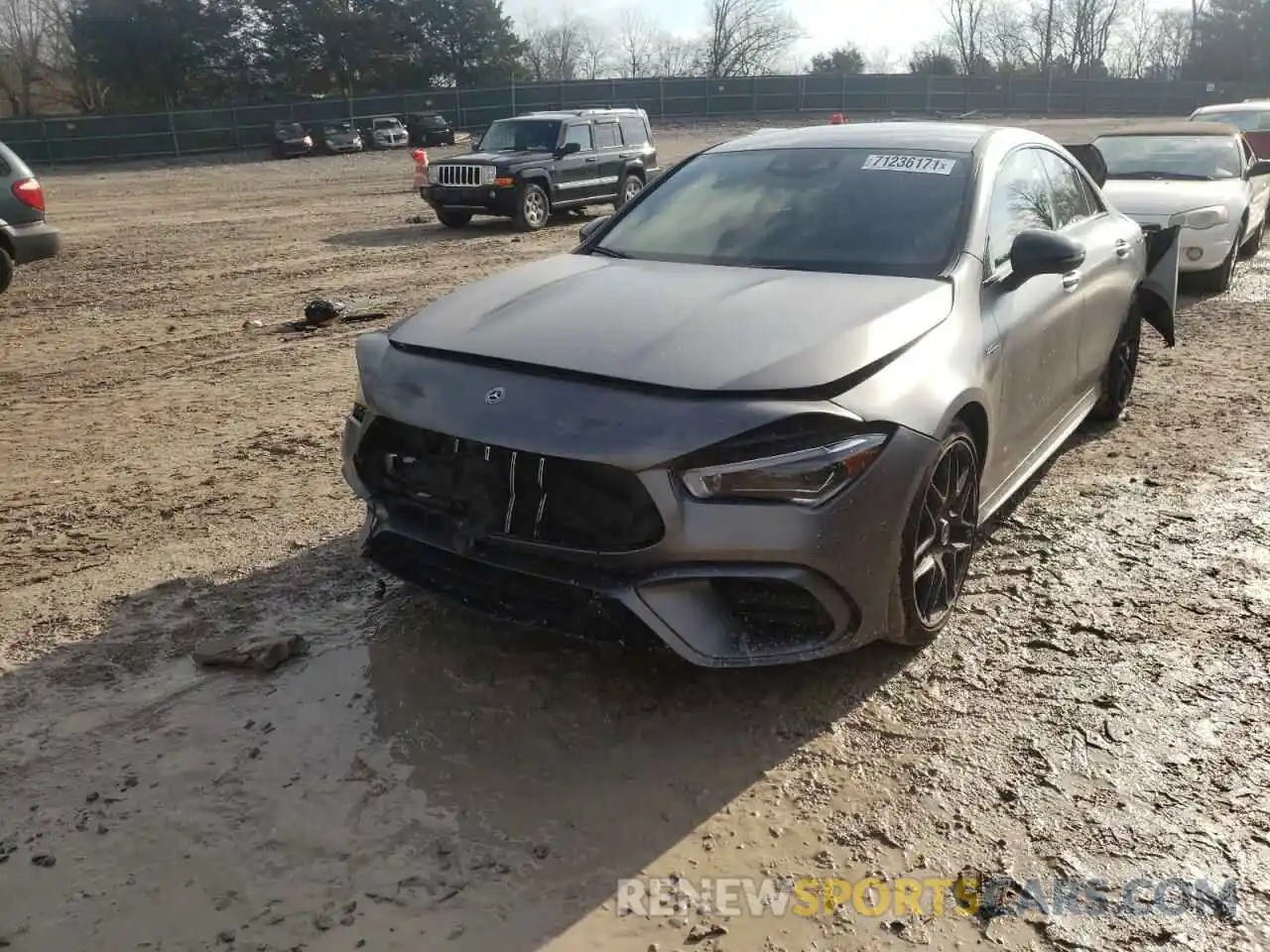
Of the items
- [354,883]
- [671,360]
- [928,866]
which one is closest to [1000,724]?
[928,866]

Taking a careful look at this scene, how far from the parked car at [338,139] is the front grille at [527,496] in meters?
36.7

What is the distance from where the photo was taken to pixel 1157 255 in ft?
20.1

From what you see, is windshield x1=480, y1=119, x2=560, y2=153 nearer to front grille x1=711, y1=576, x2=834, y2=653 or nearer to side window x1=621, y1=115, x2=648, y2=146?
side window x1=621, y1=115, x2=648, y2=146

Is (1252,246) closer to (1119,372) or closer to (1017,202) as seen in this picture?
(1119,372)

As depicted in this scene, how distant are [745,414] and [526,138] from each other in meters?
14.5

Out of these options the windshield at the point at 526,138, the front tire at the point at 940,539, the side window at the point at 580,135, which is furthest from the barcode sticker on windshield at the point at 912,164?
the side window at the point at 580,135

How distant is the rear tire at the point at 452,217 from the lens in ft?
51.5

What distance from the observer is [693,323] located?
3340 millimetres

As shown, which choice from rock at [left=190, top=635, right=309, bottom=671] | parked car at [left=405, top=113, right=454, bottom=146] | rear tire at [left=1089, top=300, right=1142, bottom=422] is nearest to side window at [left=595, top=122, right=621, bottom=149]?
rear tire at [left=1089, top=300, right=1142, bottom=422]

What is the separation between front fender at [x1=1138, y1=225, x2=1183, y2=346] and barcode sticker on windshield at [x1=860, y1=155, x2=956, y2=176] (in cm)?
246

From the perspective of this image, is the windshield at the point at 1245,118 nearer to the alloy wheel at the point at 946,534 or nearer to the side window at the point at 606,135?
the side window at the point at 606,135

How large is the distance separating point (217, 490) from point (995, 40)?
93.0 meters

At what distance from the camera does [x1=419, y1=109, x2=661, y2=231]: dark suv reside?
50.2 feet

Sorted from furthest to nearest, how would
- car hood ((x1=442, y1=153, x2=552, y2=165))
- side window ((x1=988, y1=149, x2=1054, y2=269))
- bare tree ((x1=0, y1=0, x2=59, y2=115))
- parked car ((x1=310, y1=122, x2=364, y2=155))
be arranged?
bare tree ((x1=0, y1=0, x2=59, y2=115)), parked car ((x1=310, y1=122, x2=364, y2=155)), car hood ((x1=442, y1=153, x2=552, y2=165)), side window ((x1=988, y1=149, x2=1054, y2=269))
